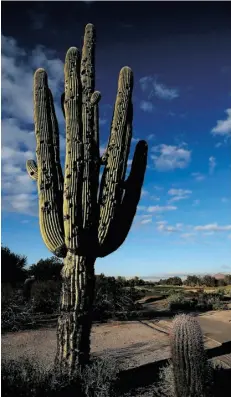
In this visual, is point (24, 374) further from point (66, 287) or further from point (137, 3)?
point (137, 3)

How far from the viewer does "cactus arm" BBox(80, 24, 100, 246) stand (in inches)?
249

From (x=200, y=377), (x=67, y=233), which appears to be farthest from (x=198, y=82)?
(x=200, y=377)

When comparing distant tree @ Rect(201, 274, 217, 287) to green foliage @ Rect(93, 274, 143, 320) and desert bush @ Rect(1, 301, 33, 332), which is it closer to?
green foliage @ Rect(93, 274, 143, 320)

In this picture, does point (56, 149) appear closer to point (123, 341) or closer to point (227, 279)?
point (123, 341)

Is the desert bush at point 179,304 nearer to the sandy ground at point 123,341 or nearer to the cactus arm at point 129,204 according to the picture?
the sandy ground at point 123,341

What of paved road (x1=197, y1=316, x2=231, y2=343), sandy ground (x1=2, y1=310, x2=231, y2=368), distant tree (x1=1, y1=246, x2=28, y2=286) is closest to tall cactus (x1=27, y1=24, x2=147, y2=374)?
sandy ground (x1=2, y1=310, x2=231, y2=368)

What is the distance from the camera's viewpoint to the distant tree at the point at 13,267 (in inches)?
735

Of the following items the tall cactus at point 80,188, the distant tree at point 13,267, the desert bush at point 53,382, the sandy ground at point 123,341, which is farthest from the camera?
the distant tree at point 13,267

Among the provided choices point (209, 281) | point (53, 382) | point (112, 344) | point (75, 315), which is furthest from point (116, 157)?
point (209, 281)

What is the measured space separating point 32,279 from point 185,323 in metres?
14.0

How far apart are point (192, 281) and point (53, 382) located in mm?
33243

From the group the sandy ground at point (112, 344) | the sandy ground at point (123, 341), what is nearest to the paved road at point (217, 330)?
the sandy ground at point (123, 341)

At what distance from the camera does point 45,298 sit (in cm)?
1536

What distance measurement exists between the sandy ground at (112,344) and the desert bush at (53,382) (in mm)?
1561
